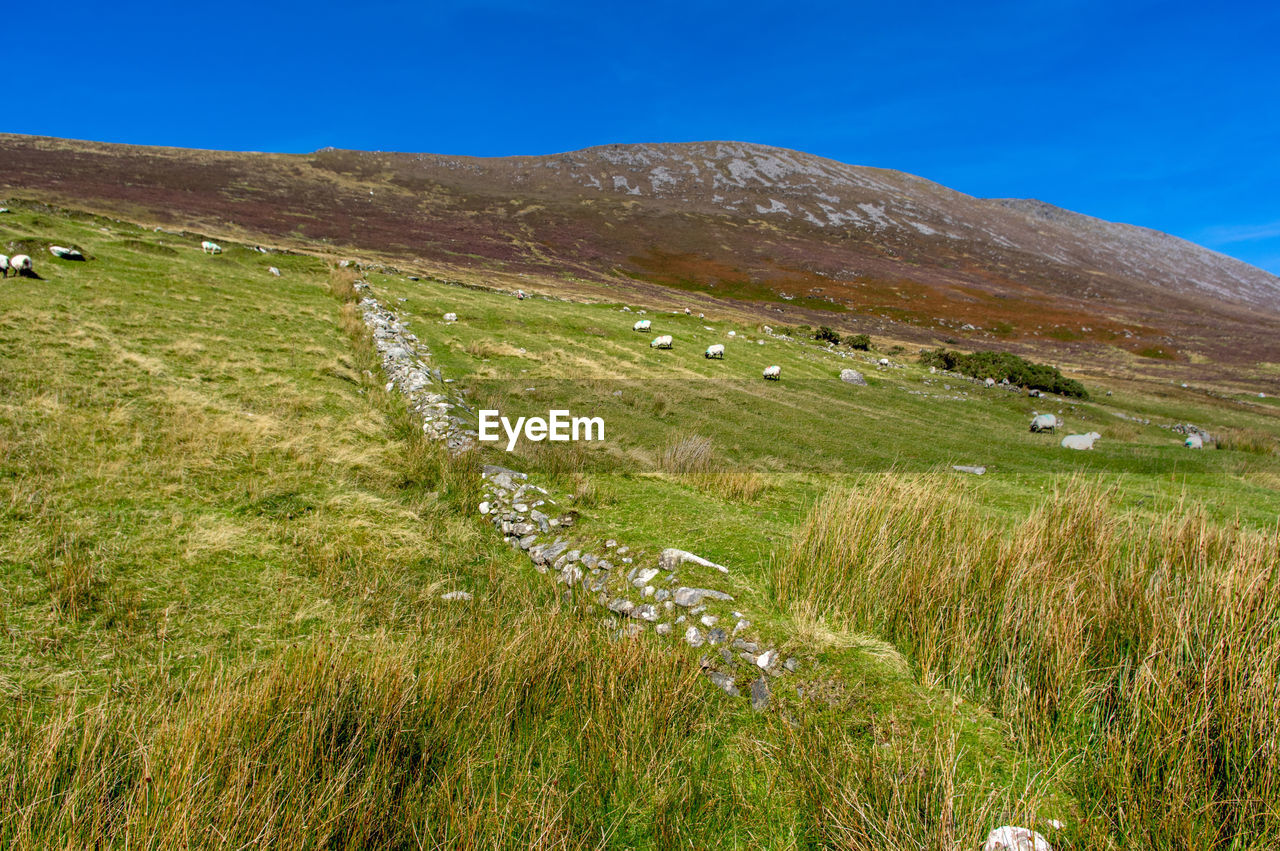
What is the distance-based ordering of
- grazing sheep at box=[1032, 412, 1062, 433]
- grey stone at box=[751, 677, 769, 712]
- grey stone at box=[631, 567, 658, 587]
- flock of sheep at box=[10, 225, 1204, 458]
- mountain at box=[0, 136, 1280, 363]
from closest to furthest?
grey stone at box=[751, 677, 769, 712]
grey stone at box=[631, 567, 658, 587]
flock of sheep at box=[10, 225, 1204, 458]
grazing sheep at box=[1032, 412, 1062, 433]
mountain at box=[0, 136, 1280, 363]

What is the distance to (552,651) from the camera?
12.8ft

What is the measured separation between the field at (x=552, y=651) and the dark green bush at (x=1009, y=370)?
17896 millimetres

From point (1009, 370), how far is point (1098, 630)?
28218 millimetres

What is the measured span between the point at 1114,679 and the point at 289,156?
396 feet

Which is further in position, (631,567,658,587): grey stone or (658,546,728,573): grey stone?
(658,546,728,573): grey stone

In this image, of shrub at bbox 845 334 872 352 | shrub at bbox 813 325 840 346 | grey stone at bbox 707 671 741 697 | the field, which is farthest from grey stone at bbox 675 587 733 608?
shrub at bbox 845 334 872 352

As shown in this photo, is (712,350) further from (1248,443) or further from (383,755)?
(383,755)

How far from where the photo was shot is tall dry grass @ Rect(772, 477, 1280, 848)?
101 inches

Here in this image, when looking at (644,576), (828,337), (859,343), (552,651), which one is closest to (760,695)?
(552,651)

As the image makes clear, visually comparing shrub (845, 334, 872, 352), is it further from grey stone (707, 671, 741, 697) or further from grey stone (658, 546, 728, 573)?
grey stone (707, 671, 741, 697)

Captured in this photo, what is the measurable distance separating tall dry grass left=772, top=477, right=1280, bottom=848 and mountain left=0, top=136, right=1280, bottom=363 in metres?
35.4

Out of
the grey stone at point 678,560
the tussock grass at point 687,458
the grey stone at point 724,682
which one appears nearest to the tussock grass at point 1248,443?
the tussock grass at point 687,458

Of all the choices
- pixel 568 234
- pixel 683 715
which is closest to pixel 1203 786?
pixel 683 715

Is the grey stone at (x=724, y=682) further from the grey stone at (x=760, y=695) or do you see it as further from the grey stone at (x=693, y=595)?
the grey stone at (x=693, y=595)
